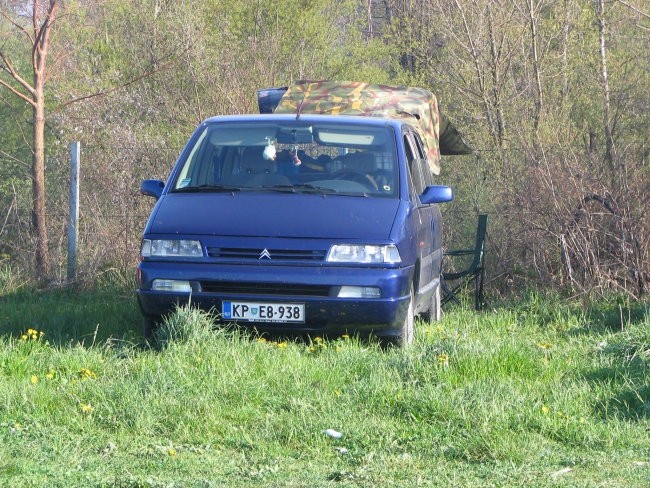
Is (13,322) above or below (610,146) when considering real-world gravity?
below

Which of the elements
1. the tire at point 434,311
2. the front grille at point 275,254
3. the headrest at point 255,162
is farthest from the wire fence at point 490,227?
the front grille at point 275,254

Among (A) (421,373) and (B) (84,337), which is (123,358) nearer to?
(B) (84,337)

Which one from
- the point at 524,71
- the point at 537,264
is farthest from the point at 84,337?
the point at 524,71

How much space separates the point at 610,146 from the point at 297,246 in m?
5.10

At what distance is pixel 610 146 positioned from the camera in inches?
430

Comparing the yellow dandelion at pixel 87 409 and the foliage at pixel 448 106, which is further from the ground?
the foliage at pixel 448 106

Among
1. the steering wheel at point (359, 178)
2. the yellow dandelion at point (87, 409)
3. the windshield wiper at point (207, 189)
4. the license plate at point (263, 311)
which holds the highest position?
the steering wheel at point (359, 178)

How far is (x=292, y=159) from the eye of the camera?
8.08m

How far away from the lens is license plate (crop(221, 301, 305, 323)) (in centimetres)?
708

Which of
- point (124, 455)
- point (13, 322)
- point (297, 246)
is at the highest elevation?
point (297, 246)

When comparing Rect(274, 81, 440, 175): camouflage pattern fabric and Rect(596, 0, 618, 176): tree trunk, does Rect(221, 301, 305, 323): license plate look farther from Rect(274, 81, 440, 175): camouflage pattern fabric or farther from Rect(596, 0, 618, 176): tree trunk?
Rect(596, 0, 618, 176): tree trunk

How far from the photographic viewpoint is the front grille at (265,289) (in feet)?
23.2

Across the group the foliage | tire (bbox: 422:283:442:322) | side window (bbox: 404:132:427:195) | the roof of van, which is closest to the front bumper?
side window (bbox: 404:132:427:195)

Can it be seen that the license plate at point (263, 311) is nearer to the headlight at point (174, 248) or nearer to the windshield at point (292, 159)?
the headlight at point (174, 248)
